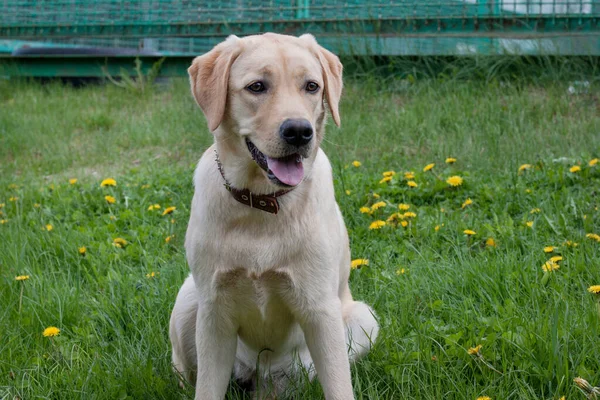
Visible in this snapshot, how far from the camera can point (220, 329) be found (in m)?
2.68

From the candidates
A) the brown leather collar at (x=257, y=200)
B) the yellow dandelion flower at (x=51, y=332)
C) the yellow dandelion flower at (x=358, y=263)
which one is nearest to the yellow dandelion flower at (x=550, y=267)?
the yellow dandelion flower at (x=358, y=263)

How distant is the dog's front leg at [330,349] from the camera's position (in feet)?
8.38

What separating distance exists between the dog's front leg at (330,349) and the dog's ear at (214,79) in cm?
78

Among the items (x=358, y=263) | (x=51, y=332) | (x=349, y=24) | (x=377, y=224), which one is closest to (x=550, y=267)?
(x=358, y=263)

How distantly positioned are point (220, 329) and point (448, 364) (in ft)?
2.92

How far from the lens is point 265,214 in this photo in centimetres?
264

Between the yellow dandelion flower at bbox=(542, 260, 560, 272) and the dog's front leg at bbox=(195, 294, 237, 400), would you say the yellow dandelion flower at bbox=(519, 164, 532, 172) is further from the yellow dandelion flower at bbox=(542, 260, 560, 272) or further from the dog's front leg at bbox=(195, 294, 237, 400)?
the dog's front leg at bbox=(195, 294, 237, 400)

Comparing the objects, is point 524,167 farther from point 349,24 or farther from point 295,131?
point 349,24

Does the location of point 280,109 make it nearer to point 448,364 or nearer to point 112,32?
point 448,364

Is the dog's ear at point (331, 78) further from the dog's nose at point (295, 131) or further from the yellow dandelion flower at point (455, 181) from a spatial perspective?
the yellow dandelion flower at point (455, 181)

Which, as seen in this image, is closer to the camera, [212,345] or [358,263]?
[212,345]

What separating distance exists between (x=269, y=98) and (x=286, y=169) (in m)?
0.27

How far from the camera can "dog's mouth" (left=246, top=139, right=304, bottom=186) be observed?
2.51m

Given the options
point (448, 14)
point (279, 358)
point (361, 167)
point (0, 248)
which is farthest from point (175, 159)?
point (279, 358)
